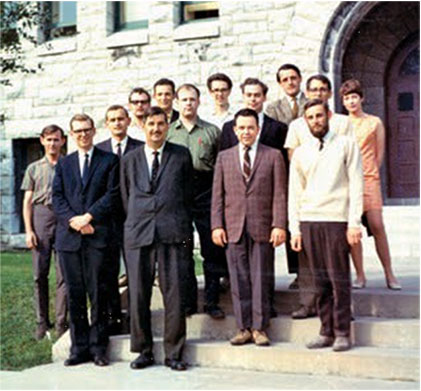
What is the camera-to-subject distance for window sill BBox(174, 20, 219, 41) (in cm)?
1202

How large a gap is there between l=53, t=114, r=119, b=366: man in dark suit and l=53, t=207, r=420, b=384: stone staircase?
236 millimetres

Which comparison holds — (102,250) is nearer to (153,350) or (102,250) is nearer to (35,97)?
(153,350)

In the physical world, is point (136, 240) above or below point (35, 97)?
below

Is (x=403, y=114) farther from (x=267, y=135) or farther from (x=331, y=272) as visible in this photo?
(x=331, y=272)

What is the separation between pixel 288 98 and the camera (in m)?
5.93

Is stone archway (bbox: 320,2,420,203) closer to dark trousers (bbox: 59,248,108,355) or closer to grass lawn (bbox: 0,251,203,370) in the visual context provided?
grass lawn (bbox: 0,251,203,370)

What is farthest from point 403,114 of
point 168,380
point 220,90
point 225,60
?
point 168,380

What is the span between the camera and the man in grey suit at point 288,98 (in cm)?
571

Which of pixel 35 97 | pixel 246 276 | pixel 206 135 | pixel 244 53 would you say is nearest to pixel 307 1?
pixel 244 53

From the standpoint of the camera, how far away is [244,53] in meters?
11.8

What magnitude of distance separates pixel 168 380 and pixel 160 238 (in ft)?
3.22

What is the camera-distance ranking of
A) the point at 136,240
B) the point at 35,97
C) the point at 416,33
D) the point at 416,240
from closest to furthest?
1. the point at 136,240
2. the point at 416,240
3. the point at 416,33
4. the point at 35,97

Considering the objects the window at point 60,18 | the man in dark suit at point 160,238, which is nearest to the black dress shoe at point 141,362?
the man in dark suit at point 160,238

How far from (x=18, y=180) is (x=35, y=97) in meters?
1.71
